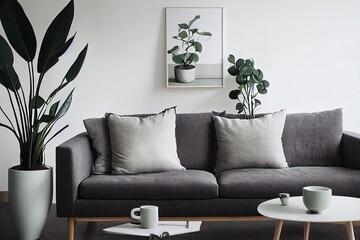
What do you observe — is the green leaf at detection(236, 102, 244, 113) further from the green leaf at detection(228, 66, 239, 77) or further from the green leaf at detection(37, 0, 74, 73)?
the green leaf at detection(37, 0, 74, 73)

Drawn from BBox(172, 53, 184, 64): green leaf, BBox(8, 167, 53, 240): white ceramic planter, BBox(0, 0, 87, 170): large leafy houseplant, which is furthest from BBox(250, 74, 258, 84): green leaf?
BBox(8, 167, 53, 240): white ceramic planter

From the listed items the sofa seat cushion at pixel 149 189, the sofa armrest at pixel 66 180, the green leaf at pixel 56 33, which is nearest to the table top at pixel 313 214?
the sofa seat cushion at pixel 149 189

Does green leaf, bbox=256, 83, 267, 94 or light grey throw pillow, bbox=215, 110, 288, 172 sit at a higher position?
green leaf, bbox=256, 83, 267, 94

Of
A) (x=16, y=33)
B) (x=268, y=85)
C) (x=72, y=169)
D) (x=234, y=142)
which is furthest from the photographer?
(x=268, y=85)

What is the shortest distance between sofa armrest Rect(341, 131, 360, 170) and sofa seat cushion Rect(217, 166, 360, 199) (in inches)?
10.4

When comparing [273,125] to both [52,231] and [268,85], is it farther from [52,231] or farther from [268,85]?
[52,231]

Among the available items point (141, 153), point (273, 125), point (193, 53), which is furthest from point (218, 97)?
point (141, 153)

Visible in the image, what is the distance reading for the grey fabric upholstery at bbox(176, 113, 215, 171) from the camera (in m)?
4.33

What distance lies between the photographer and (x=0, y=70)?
397cm

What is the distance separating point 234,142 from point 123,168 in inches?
31.1

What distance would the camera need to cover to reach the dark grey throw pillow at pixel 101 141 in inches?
163

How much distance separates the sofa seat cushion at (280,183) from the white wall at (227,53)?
119 cm

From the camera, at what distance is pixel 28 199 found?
3902 mm

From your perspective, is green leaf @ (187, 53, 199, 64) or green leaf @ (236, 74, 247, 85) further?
green leaf @ (187, 53, 199, 64)
